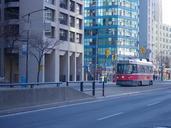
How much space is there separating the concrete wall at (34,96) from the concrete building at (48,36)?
48.2m

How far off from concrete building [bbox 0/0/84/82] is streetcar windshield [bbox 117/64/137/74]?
19821 mm

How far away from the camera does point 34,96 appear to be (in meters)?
24.0

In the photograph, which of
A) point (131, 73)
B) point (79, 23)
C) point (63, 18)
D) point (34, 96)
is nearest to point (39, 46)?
point (63, 18)

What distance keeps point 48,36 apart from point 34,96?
6370 cm

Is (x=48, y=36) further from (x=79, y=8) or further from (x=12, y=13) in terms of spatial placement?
(x=79, y=8)

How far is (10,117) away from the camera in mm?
18906

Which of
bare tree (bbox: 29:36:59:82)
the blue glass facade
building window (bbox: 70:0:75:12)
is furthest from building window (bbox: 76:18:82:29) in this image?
the blue glass facade

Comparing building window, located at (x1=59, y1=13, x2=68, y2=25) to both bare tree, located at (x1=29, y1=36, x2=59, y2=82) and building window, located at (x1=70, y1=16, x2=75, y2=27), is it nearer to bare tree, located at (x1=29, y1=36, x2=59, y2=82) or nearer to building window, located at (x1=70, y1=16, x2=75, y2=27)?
building window, located at (x1=70, y1=16, x2=75, y2=27)

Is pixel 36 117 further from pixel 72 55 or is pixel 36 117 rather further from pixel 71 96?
pixel 72 55

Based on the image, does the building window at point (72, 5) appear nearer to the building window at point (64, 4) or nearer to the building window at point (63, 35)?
the building window at point (64, 4)

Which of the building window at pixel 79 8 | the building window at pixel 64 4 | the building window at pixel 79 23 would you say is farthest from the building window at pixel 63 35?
the building window at pixel 79 8

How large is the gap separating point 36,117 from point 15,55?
72.5m

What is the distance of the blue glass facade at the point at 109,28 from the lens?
150125 mm

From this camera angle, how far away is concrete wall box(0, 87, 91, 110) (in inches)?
841
